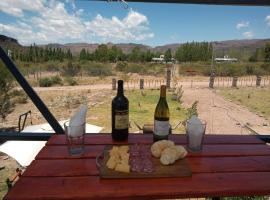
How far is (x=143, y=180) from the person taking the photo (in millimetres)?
927

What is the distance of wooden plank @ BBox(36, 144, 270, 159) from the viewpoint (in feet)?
3.69

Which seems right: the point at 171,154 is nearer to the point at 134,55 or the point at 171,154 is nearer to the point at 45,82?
the point at 45,82

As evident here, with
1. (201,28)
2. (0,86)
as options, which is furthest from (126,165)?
(0,86)

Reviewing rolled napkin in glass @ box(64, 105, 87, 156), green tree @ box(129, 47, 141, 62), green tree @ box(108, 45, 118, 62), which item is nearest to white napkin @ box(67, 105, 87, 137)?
rolled napkin in glass @ box(64, 105, 87, 156)

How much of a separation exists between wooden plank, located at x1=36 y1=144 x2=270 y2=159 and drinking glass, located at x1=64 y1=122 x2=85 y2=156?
3 centimetres

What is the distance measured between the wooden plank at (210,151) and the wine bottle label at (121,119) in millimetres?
114

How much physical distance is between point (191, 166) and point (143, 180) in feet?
0.69

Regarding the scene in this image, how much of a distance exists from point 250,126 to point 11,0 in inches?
386

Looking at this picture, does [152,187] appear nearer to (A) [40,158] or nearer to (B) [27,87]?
(A) [40,158]

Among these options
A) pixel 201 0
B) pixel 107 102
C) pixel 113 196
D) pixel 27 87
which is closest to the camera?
pixel 113 196

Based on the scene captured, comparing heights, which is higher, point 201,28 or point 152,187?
point 201,28

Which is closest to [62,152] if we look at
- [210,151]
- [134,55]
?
[210,151]

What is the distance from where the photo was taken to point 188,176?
97 cm

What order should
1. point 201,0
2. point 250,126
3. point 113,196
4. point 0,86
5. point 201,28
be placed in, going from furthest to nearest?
point 0,86 < point 250,126 < point 201,28 < point 201,0 < point 113,196
